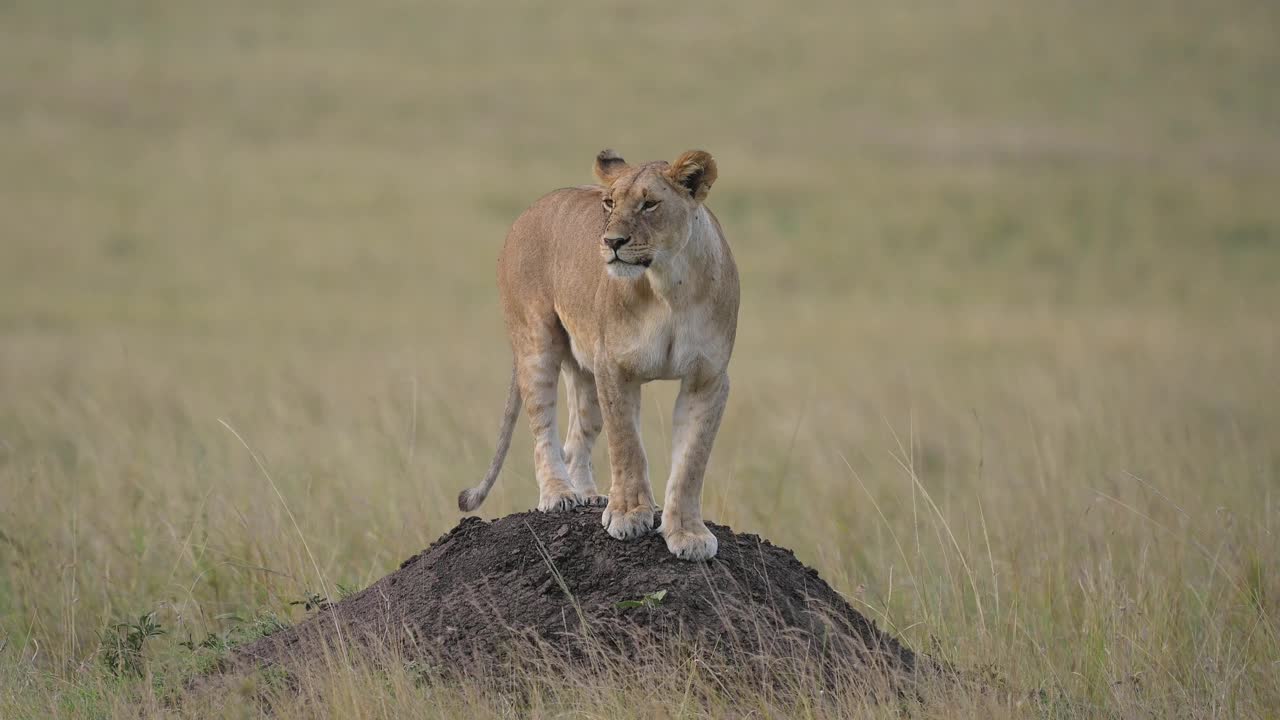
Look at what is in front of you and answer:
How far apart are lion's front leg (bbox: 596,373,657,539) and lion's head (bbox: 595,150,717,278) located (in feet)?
2.10

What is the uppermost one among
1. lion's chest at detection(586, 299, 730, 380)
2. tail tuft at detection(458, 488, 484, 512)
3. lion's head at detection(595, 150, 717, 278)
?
lion's head at detection(595, 150, 717, 278)

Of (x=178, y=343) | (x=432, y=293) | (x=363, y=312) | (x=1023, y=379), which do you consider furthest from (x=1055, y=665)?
(x=432, y=293)

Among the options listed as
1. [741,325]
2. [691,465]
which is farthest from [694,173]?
[741,325]

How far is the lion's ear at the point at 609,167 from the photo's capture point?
5.83m

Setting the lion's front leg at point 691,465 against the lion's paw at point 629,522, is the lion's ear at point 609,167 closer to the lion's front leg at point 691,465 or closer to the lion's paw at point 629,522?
the lion's front leg at point 691,465

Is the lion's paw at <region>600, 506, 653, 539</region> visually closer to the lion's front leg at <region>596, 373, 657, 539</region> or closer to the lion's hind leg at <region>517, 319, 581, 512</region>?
the lion's front leg at <region>596, 373, 657, 539</region>

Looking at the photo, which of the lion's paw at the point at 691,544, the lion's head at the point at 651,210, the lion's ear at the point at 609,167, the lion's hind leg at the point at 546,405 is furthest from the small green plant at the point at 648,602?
the lion's ear at the point at 609,167

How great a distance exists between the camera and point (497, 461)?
6719mm

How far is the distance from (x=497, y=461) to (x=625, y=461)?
3.57 feet

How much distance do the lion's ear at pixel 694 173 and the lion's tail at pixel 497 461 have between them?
1.65 metres

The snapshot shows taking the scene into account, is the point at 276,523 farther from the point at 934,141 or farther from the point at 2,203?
the point at 934,141

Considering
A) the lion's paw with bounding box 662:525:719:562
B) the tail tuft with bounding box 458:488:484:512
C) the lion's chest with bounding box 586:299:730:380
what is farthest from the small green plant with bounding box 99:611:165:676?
the lion's chest with bounding box 586:299:730:380

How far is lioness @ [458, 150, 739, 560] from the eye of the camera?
18.0 ft

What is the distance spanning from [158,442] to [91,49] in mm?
43061
